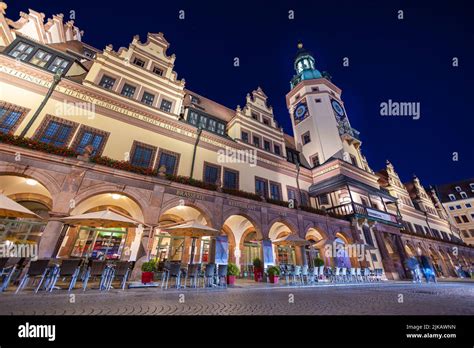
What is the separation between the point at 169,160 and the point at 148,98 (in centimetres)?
632

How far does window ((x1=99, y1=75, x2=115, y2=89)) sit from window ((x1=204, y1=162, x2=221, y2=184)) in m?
9.96

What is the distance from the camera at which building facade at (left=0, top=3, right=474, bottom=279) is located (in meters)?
11.1

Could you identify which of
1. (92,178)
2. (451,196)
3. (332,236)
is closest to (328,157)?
(332,236)

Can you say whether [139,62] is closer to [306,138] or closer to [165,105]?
[165,105]

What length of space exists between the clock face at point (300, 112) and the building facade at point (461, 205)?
53.7 metres

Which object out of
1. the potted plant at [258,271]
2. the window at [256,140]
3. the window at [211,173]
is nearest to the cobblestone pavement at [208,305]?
the potted plant at [258,271]

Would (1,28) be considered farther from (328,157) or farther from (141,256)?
(328,157)

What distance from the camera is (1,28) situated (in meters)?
17.1

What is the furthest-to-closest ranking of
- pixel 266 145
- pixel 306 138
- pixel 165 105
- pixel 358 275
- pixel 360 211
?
pixel 306 138 → pixel 266 145 → pixel 360 211 → pixel 165 105 → pixel 358 275

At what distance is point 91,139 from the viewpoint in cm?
1404

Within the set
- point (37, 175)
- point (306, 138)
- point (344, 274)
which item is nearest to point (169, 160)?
point (37, 175)

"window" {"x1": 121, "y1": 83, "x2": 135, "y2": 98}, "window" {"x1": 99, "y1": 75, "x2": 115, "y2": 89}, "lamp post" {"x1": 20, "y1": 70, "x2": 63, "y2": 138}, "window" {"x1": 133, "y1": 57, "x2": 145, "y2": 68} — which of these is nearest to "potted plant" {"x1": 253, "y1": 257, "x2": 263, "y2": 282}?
"lamp post" {"x1": 20, "y1": 70, "x2": 63, "y2": 138}
